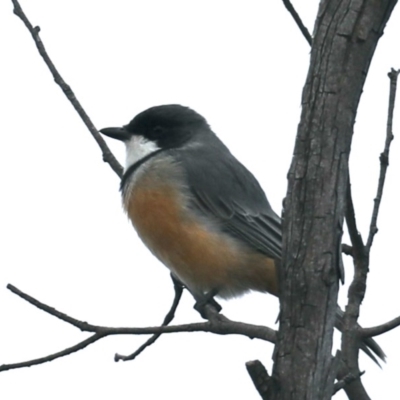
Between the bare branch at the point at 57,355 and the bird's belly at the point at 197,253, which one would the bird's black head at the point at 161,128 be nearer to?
the bird's belly at the point at 197,253

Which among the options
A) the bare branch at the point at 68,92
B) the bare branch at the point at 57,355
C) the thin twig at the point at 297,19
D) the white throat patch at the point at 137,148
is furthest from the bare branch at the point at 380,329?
the white throat patch at the point at 137,148

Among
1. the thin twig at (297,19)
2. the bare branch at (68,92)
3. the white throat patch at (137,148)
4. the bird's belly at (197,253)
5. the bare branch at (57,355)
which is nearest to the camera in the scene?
the bare branch at (57,355)

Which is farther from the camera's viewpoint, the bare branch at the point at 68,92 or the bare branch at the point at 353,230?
the bare branch at the point at 68,92

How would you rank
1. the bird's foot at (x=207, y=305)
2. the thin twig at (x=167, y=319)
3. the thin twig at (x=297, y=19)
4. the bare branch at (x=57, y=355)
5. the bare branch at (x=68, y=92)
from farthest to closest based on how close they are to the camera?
1. the bare branch at (x=68, y=92)
2. the bird's foot at (x=207, y=305)
3. the thin twig at (x=167, y=319)
4. the thin twig at (x=297, y=19)
5. the bare branch at (x=57, y=355)

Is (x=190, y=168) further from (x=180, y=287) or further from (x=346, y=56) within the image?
(x=346, y=56)

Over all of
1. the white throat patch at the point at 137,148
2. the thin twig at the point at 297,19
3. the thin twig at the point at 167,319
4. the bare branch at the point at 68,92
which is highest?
Result: the white throat patch at the point at 137,148

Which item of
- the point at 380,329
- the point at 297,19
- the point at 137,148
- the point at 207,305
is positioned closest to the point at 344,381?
the point at 380,329

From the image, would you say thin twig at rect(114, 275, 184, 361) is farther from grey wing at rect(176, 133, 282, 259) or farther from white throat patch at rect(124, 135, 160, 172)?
white throat patch at rect(124, 135, 160, 172)
